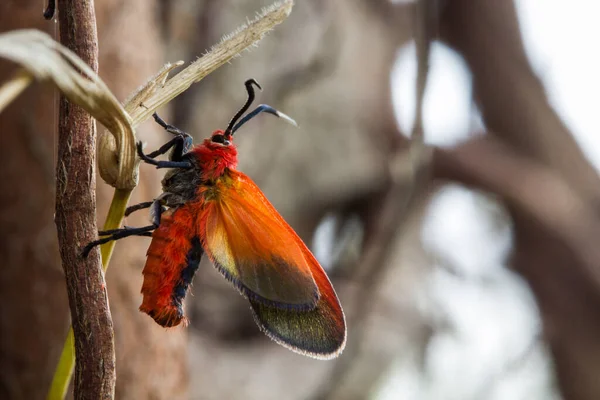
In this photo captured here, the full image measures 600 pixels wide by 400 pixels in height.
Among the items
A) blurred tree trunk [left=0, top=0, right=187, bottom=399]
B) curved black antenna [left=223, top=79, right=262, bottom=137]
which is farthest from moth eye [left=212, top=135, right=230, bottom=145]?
blurred tree trunk [left=0, top=0, right=187, bottom=399]

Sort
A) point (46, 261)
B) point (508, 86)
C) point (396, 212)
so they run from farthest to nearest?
point (508, 86) → point (396, 212) → point (46, 261)

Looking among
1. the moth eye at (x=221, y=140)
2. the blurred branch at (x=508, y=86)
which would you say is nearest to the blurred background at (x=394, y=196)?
the blurred branch at (x=508, y=86)

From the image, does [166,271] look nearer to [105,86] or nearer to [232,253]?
[232,253]

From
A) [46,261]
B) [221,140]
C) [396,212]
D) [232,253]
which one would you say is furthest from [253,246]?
[396,212]

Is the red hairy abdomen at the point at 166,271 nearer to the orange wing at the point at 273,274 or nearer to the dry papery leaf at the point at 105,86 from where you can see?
the orange wing at the point at 273,274

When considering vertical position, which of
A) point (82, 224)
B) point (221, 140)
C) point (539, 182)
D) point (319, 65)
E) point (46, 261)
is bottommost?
point (539, 182)

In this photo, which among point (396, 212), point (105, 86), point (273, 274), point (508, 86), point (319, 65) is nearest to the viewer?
point (105, 86)

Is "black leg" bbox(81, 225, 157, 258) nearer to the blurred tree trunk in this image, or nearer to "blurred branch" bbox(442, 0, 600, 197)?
the blurred tree trunk

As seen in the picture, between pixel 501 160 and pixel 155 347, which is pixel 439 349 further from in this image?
pixel 155 347

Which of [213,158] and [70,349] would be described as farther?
[213,158]
